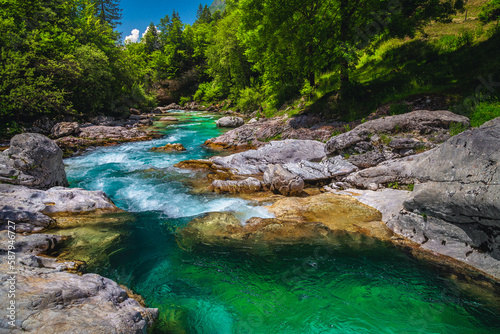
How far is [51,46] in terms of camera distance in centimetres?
1959

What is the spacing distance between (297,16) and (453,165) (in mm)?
14395

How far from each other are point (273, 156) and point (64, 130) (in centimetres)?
1797

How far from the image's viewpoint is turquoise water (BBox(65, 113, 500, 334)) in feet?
12.3

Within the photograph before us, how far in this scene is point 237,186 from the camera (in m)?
9.27

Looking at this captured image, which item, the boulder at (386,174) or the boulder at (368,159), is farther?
the boulder at (368,159)

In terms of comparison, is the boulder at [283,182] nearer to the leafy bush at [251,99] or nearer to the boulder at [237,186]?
the boulder at [237,186]

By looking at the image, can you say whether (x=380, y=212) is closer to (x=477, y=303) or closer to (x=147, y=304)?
(x=477, y=303)

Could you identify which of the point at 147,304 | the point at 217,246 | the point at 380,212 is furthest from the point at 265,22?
the point at 147,304

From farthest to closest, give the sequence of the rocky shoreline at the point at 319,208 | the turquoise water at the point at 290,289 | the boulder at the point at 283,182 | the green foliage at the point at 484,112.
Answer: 1. the green foliage at the point at 484,112
2. the boulder at the point at 283,182
3. the turquoise water at the point at 290,289
4. the rocky shoreline at the point at 319,208

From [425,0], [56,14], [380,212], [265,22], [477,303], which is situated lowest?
[477,303]

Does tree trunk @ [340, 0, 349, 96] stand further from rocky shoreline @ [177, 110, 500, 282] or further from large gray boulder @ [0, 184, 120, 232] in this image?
large gray boulder @ [0, 184, 120, 232]

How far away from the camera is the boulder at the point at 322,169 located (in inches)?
379

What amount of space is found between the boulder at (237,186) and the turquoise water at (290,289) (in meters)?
2.83

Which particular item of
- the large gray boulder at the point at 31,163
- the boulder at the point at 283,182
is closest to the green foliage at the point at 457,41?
the boulder at the point at 283,182
